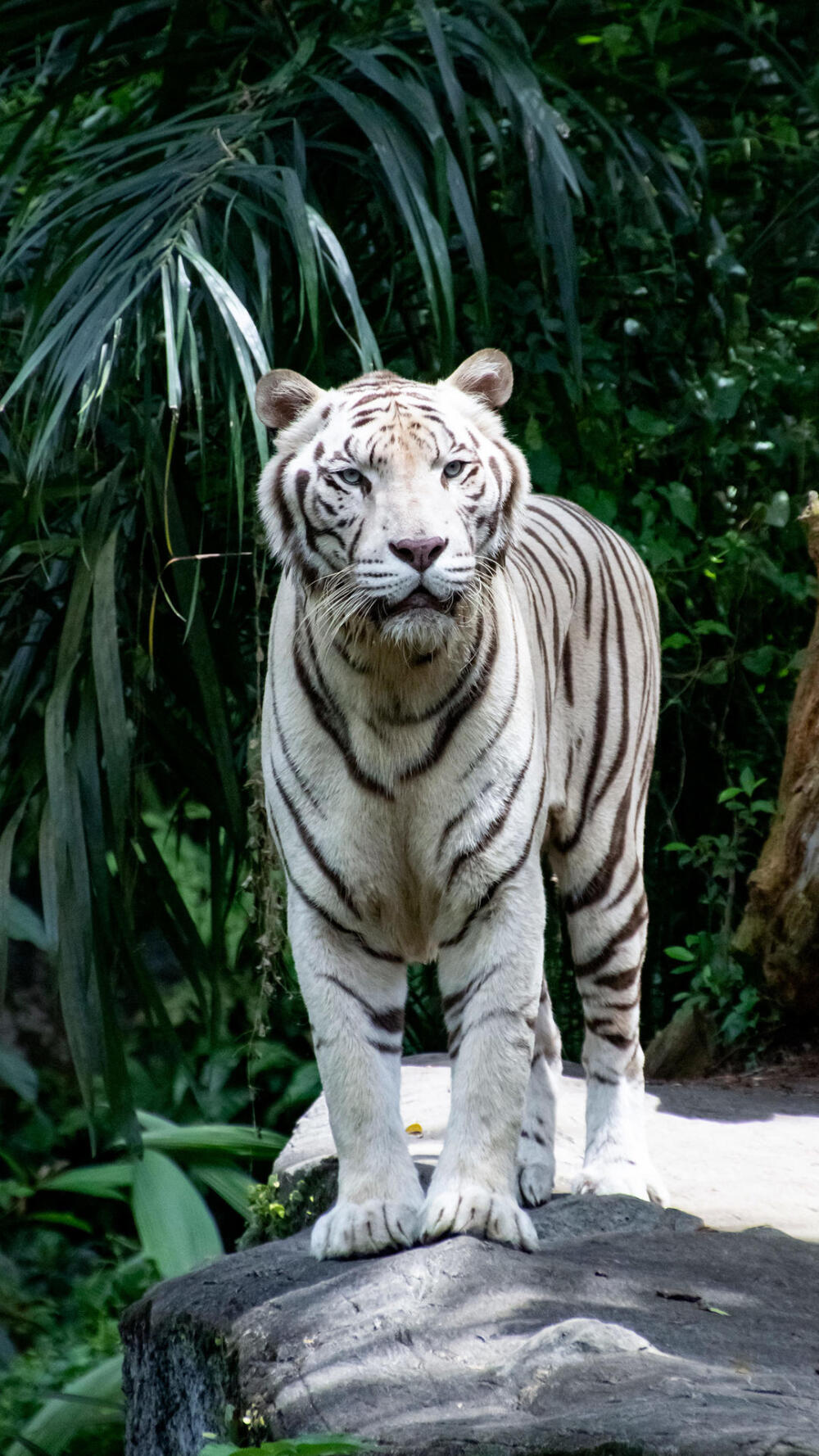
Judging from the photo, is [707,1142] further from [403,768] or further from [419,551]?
[419,551]

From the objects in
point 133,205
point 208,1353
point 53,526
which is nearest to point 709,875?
point 53,526

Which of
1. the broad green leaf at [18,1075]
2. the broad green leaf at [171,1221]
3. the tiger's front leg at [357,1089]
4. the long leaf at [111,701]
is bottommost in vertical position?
the broad green leaf at [171,1221]

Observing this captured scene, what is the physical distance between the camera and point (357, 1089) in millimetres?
2646

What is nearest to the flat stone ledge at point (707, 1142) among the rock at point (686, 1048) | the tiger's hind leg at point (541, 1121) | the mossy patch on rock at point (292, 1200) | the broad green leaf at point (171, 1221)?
the mossy patch on rock at point (292, 1200)

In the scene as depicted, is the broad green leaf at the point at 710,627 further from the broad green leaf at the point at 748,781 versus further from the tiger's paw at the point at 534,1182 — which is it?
the tiger's paw at the point at 534,1182

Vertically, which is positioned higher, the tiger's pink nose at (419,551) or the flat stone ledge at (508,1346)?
the tiger's pink nose at (419,551)

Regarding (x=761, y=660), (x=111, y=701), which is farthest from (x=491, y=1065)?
(x=761, y=660)

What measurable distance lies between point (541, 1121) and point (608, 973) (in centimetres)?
35

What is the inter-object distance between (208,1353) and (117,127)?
132 inches

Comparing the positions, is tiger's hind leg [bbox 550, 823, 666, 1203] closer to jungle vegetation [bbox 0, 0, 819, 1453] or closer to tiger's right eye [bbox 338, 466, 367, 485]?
jungle vegetation [bbox 0, 0, 819, 1453]

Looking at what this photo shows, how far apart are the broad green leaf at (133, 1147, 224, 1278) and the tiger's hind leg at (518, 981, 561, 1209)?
1916 millimetres

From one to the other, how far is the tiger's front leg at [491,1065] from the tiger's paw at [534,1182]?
1.60 feet

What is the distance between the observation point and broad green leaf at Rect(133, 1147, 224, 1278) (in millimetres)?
5035

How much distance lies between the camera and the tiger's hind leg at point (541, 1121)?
10.5ft
